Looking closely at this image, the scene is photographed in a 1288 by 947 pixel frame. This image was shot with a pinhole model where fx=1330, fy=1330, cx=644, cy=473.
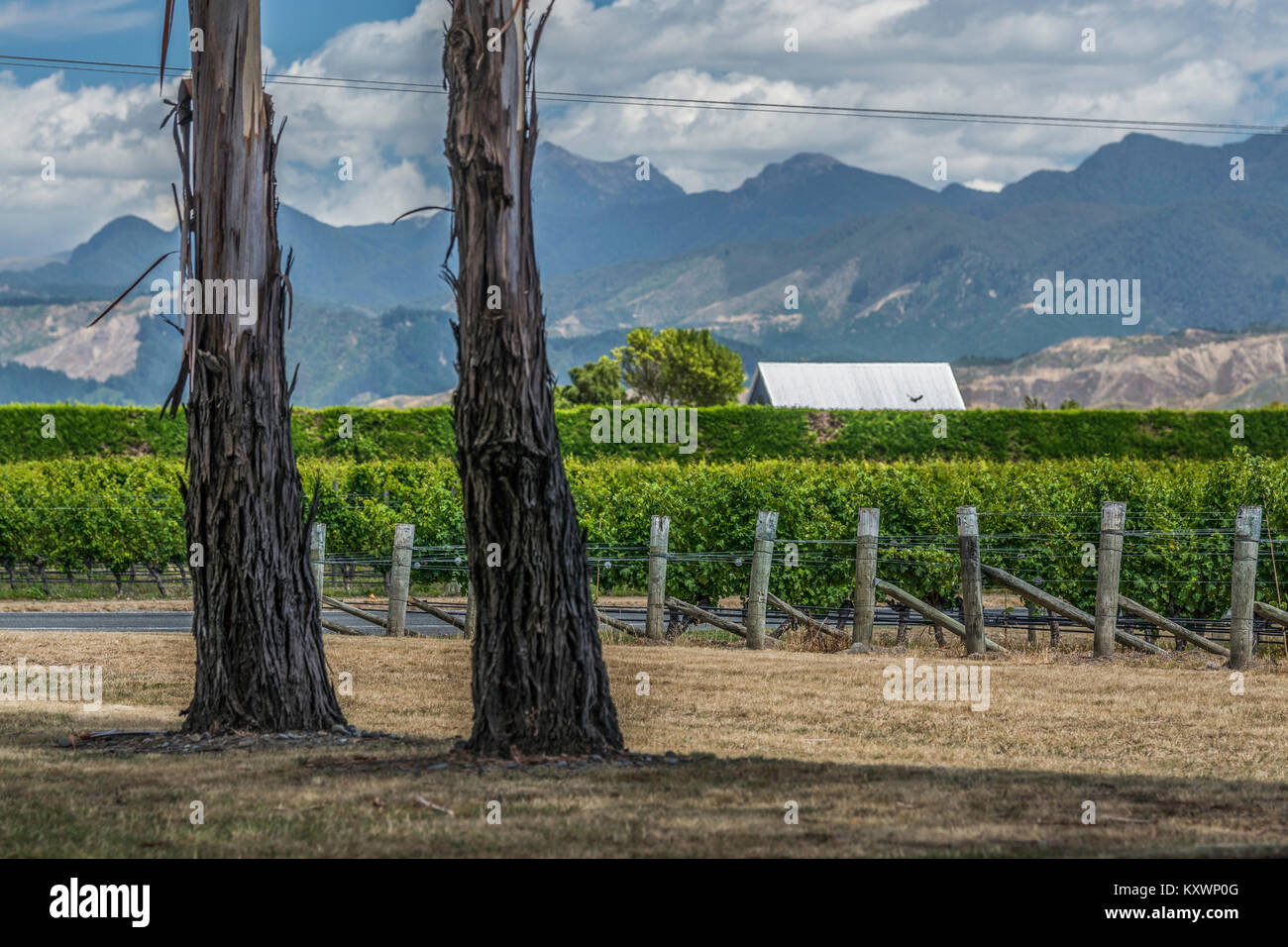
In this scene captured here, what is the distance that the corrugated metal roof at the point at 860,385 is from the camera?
79.8 m

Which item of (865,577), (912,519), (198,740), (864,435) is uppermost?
(864,435)

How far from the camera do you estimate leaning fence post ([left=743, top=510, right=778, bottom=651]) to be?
15695 mm

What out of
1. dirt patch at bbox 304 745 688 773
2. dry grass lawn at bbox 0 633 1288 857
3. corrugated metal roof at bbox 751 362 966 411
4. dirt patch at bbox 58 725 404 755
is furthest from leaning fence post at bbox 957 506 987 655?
corrugated metal roof at bbox 751 362 966 411

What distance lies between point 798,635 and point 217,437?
9318 mm

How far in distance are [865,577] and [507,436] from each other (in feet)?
28.3

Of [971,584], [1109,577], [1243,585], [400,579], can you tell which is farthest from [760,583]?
[1243,585]

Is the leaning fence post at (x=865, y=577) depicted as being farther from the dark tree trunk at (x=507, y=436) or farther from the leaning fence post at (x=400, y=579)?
the dark tree trunk at (x=507, y=436)

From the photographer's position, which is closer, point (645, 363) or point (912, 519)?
point (912, 519)

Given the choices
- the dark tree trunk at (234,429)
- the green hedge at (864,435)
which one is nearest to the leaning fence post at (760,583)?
the dark tree trunk at (234,429)

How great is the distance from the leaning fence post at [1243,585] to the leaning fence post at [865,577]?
378 centimetres

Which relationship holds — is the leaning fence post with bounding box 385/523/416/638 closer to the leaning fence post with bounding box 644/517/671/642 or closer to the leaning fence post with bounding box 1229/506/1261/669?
the leaning fence post with bounding box 644/517/671/642

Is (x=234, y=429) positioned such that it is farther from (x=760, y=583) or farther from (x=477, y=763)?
(x=760, y=583)

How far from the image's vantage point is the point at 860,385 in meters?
81.6

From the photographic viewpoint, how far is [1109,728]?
9.90m
